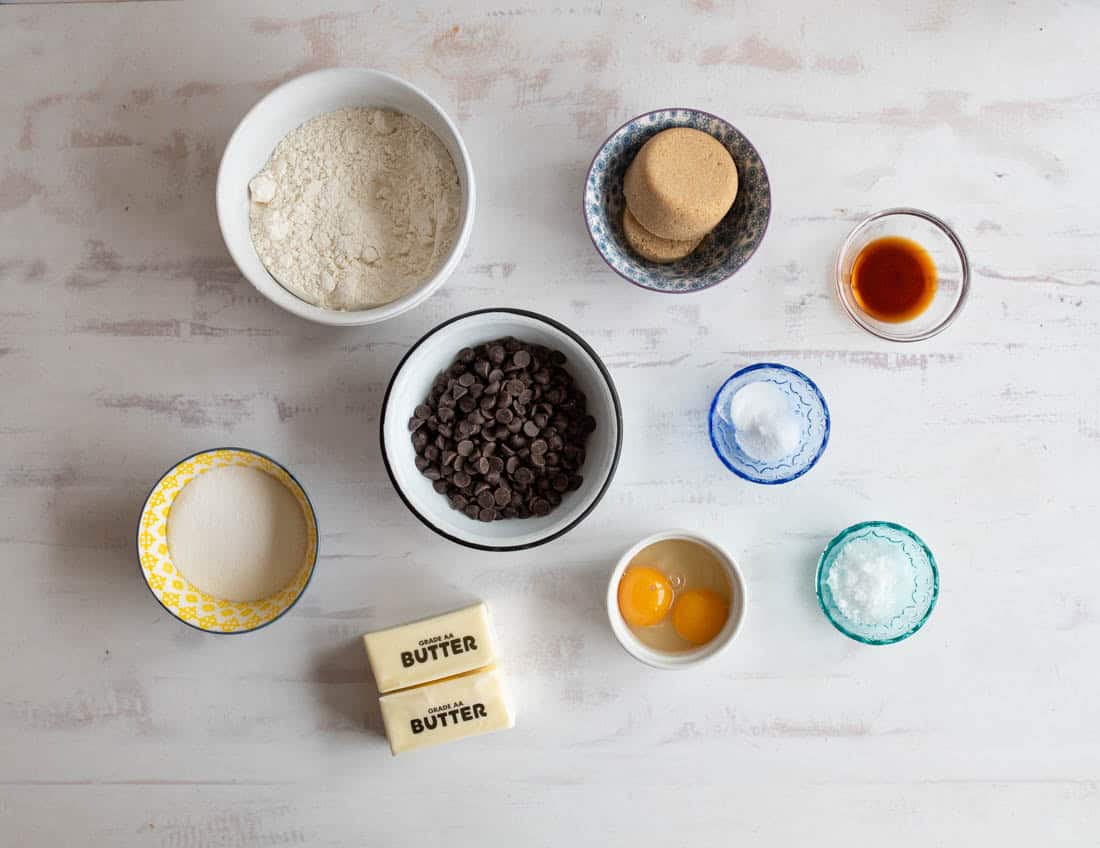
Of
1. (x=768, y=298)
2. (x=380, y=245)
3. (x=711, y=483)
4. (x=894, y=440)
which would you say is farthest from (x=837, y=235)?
(x=380, y=245)

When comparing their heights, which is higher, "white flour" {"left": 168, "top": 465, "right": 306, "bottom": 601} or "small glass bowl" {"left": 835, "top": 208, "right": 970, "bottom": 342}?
"small glass bowl" {"left": 835, "top": 208, "right": 970, "bottom": 342}

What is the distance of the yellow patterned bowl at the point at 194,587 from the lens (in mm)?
1194

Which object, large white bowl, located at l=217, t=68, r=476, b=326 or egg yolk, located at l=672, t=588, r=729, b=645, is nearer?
large white bowl, located at l=217, t=68, r=476, b=326

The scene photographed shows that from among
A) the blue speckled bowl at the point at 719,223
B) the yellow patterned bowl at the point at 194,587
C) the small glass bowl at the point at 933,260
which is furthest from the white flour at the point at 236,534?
the small glass bowl at the point at 933,260

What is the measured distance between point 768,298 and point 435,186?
57cm

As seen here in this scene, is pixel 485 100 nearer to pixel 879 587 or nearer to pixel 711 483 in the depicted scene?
pixel 711 483

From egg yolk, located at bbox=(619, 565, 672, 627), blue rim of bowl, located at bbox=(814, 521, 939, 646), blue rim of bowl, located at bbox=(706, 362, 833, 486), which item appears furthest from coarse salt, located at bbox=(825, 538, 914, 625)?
egg yolk, located at bbox=(619, 565, 672, 627)

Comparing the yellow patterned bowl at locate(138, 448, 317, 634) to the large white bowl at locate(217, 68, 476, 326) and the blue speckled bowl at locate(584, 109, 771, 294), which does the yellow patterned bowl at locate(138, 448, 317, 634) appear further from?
the blue speckled bowl at locate(584, 109, 771, 294)

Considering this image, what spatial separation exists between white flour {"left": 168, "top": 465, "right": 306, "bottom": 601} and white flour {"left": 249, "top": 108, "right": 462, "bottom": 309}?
0.32 m

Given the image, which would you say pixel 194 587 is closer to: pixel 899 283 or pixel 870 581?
pixel 870 581

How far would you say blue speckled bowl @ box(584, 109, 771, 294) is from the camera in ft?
3.94

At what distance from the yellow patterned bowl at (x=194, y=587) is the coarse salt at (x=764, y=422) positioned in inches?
27.6

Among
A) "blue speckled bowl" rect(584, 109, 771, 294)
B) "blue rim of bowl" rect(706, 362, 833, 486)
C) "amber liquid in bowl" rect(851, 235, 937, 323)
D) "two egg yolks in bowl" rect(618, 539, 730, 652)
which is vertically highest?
"blue speckled bowl" rect(584, 109, 771, 294)

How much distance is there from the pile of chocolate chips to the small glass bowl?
49 centimetres
